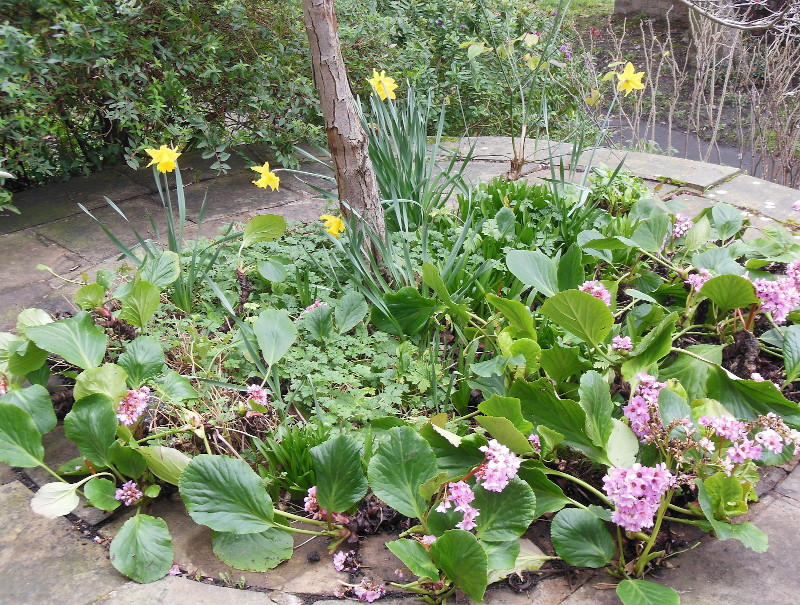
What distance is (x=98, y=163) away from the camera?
3.43m

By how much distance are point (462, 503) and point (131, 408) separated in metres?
0.81

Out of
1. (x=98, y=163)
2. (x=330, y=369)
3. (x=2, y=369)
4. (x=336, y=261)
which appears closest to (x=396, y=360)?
(x=330, y=369)

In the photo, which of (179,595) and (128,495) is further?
(128,495)

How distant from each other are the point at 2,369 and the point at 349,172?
1.14 m

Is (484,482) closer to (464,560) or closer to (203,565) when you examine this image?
(464,560)

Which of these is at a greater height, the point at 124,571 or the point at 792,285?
the point at 792,285

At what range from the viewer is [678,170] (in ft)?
10.5

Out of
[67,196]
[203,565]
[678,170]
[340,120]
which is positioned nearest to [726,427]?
[203,565]

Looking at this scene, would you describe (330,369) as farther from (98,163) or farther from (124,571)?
(98,163)

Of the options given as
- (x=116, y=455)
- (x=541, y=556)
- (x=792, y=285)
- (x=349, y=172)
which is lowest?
(x=541, y=556)

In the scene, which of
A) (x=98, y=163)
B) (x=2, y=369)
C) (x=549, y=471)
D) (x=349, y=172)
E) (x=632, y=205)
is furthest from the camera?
(x=98, y=163)

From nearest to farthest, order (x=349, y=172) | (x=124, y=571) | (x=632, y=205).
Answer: (x=124, y=571)
(x=349, y=172)
(x=632, y=205)

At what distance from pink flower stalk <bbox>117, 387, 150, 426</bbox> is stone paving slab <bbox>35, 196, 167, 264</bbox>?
1.06 metres

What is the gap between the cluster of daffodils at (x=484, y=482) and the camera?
136 cm
